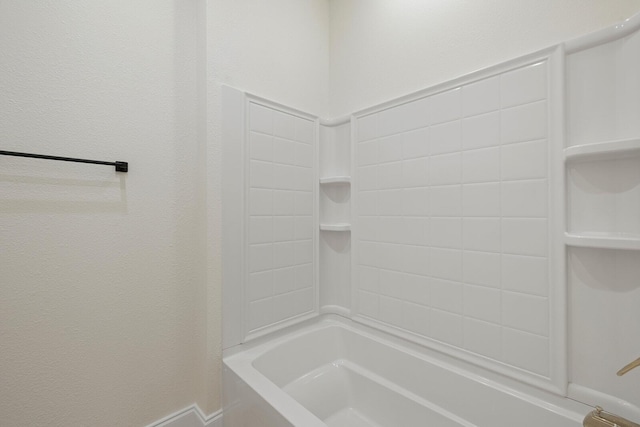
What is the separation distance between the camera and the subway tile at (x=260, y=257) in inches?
54.6

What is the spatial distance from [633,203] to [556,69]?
1.69ft

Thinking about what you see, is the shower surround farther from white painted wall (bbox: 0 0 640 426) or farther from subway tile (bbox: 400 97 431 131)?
white painted wall (bbox: 0 0 640 426)

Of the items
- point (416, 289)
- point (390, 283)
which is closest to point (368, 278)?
point (390, 283)

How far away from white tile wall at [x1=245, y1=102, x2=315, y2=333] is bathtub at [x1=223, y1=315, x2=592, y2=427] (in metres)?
0.19

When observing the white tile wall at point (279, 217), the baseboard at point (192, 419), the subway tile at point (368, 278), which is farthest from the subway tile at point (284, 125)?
the baseboard at point (192, 419)

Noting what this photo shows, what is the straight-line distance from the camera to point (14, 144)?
91 centimetres

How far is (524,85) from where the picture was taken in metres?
1.03

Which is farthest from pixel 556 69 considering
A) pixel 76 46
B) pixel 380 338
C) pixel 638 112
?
pixel 76 46

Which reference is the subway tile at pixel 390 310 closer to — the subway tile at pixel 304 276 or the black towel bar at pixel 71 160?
the subway tile at pixel 304 276

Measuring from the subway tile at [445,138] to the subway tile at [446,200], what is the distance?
0.17 metres

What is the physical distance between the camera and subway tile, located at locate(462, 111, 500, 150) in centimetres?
110

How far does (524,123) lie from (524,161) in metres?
0.15

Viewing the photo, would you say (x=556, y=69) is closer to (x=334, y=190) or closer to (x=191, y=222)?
(x=334, y=190)

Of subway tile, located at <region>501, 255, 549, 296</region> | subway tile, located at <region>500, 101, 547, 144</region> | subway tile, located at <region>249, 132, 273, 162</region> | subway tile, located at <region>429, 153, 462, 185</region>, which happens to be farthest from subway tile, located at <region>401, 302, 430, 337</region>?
subway tile, located at <region>249, 132, 273, 162</region>
